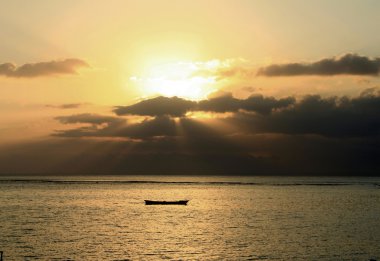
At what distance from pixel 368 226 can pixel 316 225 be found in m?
10.3

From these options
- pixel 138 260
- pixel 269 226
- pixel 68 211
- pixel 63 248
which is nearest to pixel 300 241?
pixel 269 226

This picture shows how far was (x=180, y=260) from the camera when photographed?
64812 mm

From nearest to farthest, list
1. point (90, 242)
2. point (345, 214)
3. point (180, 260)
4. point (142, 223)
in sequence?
1. point (180, 260)
2. point (90, 242)
3. point (142, 223)
4. point (345, 214)

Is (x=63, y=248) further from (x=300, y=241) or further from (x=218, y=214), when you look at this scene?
(x=218, y=214)

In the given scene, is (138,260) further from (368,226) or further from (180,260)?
(368,226)

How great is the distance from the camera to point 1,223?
102 metres

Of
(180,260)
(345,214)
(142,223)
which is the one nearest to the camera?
(180,260)

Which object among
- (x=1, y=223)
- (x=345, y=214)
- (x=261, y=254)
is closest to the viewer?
(x=261, y=254)

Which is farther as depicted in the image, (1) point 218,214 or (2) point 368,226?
(1) point 218,214

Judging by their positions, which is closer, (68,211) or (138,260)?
(138,260)

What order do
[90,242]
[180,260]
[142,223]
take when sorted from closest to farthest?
[180,260], [90,242], [142,223]

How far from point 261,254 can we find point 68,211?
79839 mm

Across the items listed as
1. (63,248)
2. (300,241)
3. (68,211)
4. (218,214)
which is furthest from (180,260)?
(68,211)

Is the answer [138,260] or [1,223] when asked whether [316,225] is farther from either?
[1,223]
